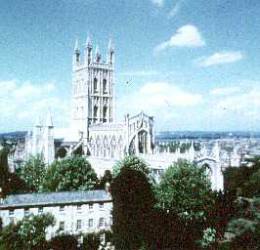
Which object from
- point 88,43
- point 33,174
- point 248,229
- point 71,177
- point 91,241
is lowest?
point 91,241

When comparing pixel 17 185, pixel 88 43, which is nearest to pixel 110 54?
pixel 88 43

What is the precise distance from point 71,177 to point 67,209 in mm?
11367

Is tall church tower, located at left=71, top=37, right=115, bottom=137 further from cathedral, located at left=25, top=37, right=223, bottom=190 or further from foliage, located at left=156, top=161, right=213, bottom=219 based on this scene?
foliage, located at left=156, top=161, right=213, bottom=219

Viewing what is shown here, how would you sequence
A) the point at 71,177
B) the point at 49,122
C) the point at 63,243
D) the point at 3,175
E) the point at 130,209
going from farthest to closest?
the point at 49,122 → the point at 3,175 → the point at 71,177 → the point at 130,209 → the point at 63,243

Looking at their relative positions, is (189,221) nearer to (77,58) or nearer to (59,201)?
(59,201)

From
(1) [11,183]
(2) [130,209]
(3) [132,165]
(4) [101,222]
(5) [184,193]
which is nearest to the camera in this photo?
(2) [130,209]

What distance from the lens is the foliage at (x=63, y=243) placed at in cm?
4436

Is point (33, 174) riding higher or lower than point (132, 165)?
lower

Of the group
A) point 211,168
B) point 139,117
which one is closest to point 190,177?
point 211,168

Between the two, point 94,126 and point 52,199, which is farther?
point 94,126

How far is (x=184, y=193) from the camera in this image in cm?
5081

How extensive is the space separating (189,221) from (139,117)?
44.3 metres

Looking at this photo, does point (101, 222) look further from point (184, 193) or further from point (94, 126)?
point (94, 126)

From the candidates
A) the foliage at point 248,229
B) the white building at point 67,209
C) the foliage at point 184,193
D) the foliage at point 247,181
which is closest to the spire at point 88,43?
the foliage at point 247,181
